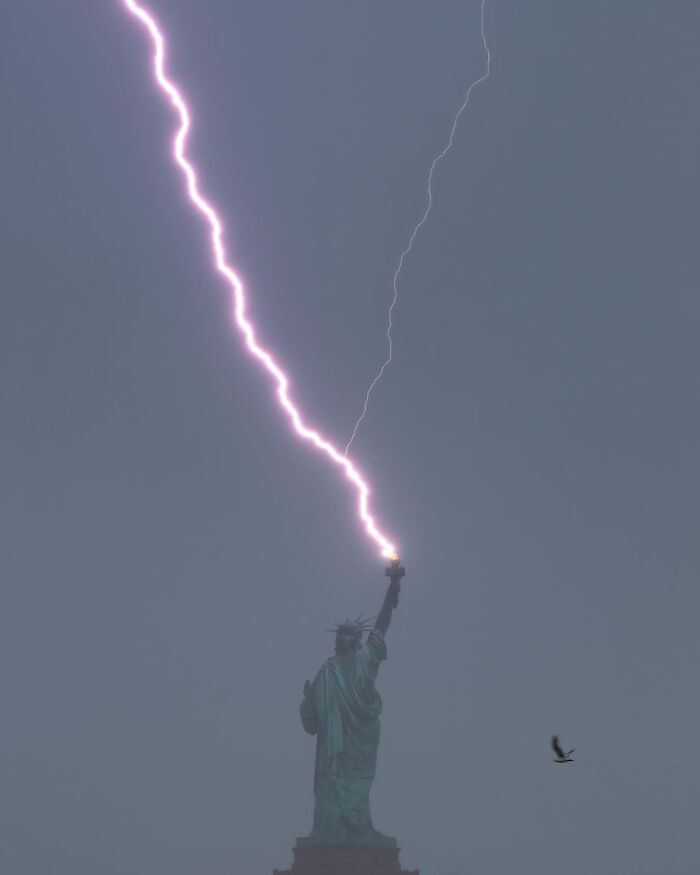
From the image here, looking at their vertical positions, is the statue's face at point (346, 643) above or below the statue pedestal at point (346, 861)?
above

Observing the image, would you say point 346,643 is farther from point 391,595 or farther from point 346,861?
point 346,861

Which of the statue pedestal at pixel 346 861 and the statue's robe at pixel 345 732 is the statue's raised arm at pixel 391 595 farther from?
the statue pedestal at pixel 346 861

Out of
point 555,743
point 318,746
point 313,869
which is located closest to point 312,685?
point 318,746

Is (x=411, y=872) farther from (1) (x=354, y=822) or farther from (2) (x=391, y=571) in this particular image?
(2) (x=391, y=571)

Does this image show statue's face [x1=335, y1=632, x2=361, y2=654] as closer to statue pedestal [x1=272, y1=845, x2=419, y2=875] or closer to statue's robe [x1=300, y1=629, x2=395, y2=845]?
statue's robe [x1=300, y1=629, x2=395, y2=845]

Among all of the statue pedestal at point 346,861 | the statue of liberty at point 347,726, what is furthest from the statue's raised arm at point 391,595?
the statue pedestal at point 346,861

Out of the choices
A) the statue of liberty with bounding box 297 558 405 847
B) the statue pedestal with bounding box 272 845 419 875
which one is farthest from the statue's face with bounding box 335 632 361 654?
the statue pedestal with bounding box 272 845 419 875

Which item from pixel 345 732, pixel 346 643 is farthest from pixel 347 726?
pixel 346 643
